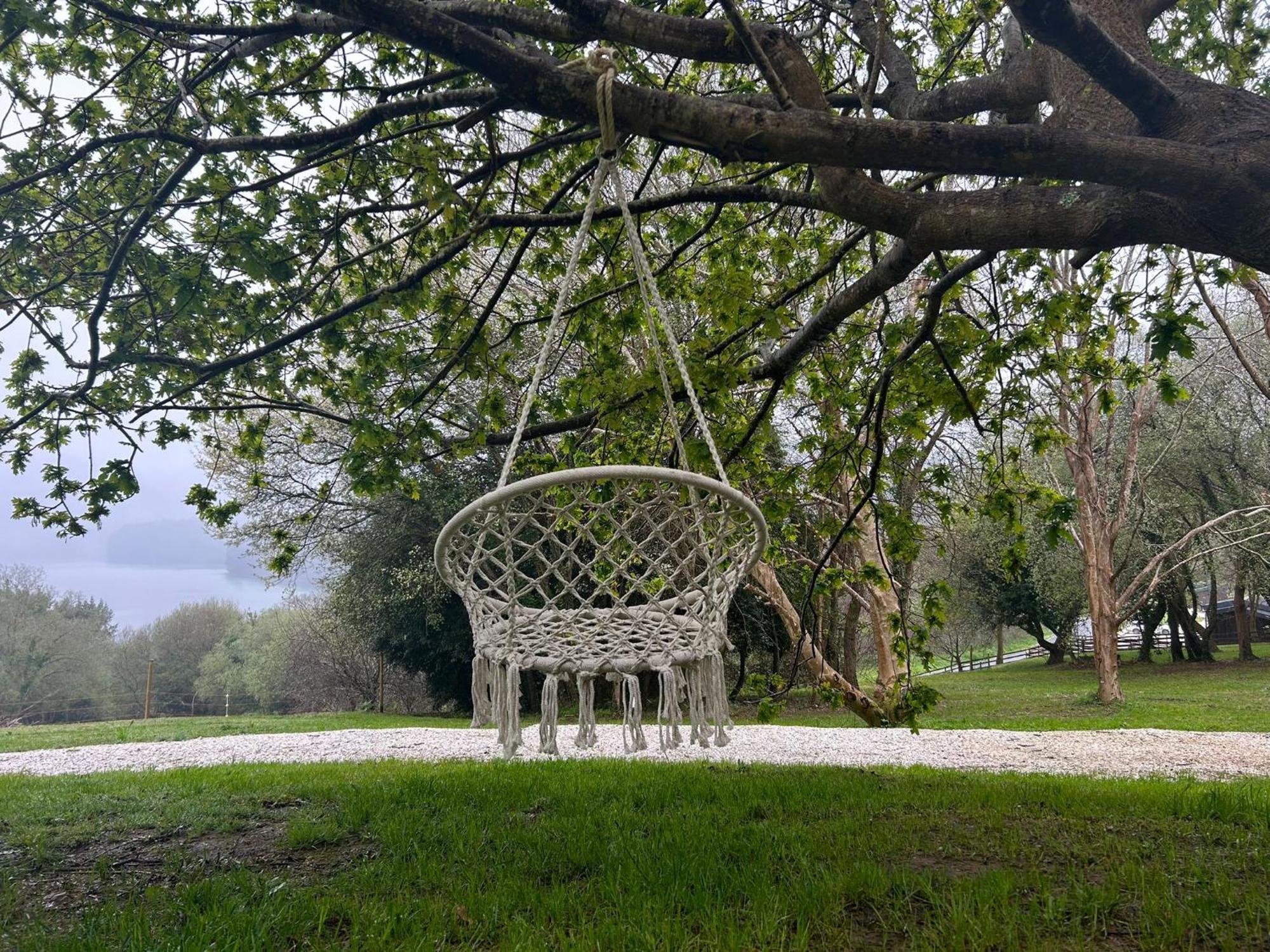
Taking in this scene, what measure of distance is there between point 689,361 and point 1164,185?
7.49 feet

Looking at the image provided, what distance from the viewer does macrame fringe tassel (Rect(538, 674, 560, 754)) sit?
7.66ft

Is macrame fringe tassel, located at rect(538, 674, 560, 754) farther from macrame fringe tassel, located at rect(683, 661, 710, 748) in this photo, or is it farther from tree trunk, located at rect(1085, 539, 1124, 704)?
tree trunk, located at rect(1085, 539, 1124, 704)

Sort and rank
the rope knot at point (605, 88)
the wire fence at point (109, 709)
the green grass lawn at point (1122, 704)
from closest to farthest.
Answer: the rope knot at point (605, 88), the green grass lawn at point (1122, 704), the wire fence at point (109, 709)

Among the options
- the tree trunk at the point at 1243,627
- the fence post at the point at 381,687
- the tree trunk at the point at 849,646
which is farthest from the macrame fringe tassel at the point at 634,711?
the tree trunk at the point at 1243,627

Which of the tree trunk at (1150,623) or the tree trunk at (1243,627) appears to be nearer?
the tree trunk at (1243,627)

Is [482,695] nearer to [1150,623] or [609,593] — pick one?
[609,593]

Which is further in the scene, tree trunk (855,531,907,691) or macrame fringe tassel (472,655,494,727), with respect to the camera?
tree trunk (855,531,907,691)

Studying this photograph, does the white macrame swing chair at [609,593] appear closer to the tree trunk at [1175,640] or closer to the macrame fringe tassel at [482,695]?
the macrame fringe tassel at [482,695]

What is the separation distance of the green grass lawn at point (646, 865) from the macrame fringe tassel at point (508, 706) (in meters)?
0.46

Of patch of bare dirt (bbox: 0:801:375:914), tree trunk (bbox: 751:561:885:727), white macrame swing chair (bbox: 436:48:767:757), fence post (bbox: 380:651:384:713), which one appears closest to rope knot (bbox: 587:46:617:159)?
white macrame swing chair (bbox: 436:48:767:757)

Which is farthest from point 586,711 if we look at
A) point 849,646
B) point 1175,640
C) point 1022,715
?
point 1175,640

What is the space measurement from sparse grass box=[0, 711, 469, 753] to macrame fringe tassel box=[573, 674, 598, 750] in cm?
830

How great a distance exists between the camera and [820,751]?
6.52 metres

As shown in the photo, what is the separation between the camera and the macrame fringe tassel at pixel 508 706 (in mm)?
2227
